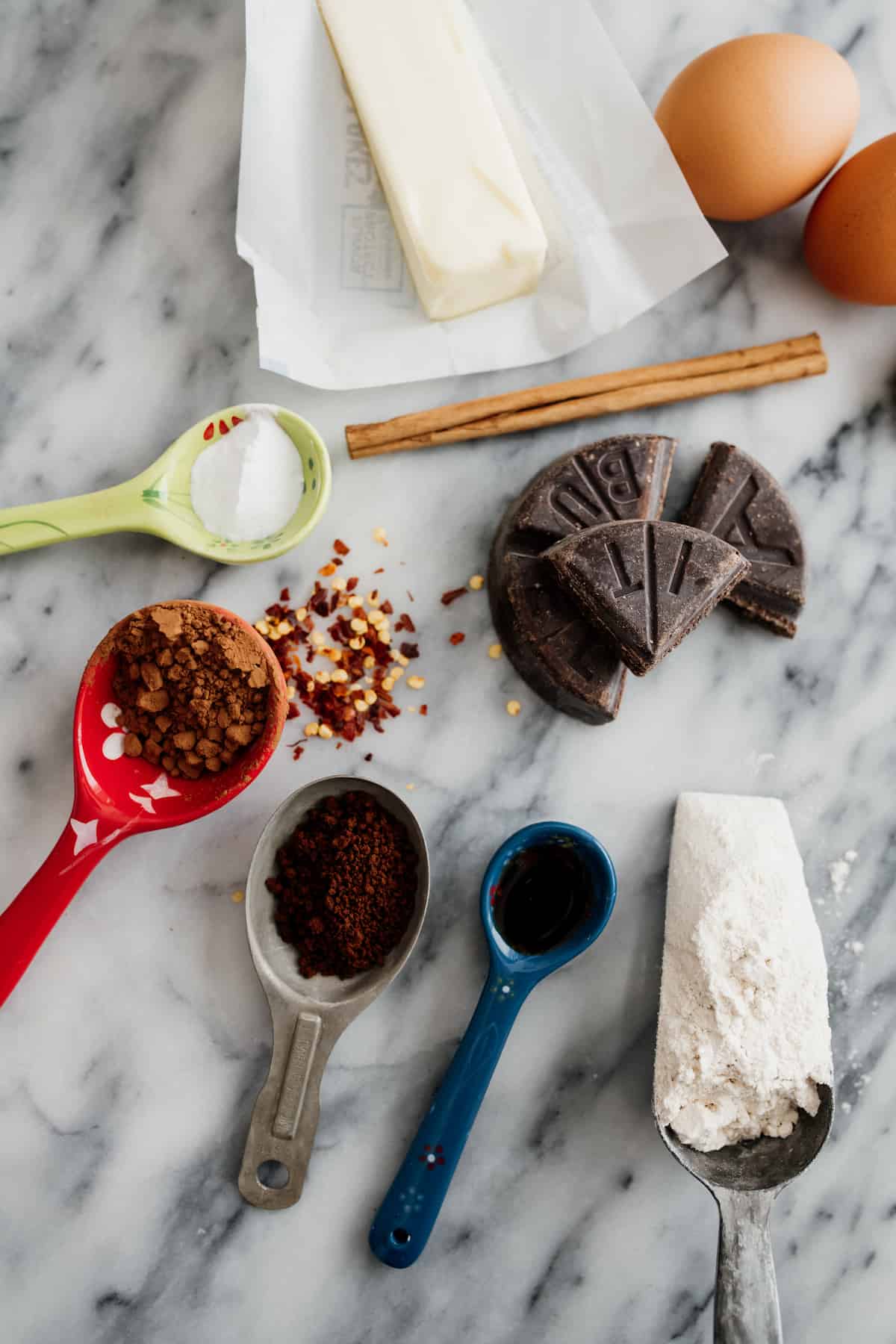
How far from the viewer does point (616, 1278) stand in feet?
4.80

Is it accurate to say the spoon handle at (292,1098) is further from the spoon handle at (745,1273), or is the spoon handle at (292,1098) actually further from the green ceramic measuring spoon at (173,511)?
the green ceramic measuring spoon at (173,511)

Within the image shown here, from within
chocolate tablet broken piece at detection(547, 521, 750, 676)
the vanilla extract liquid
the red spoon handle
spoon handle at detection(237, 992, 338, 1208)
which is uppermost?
chocolate tablet broken piece at detection(547, 521, 750, 676)

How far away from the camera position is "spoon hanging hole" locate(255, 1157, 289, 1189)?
1.41m

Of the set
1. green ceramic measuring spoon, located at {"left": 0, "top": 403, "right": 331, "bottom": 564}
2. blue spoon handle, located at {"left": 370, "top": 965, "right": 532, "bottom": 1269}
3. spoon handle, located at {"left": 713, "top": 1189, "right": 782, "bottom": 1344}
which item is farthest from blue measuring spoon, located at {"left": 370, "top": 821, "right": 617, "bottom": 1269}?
green ceramic measuring spoon, located at {"left": 0, "top": 403, "right": 331, "bottom": 564}

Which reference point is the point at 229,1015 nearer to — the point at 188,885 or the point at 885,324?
the point at 188,885

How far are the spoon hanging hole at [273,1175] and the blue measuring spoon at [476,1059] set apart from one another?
155mm

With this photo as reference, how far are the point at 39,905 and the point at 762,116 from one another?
1.49m

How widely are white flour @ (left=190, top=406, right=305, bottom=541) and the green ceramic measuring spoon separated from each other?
1 cm

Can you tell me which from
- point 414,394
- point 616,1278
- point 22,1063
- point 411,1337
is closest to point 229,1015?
point 22,1063

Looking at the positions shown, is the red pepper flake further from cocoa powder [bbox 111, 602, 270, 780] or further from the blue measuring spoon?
the blue measuring spoon

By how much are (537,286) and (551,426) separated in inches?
8.5

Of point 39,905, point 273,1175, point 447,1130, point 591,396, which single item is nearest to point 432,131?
point 591,396

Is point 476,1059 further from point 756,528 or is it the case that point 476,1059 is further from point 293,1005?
point 756,528

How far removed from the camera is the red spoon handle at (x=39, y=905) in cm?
130
